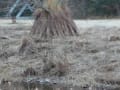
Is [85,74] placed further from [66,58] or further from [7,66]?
[7,66]

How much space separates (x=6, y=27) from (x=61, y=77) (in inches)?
515

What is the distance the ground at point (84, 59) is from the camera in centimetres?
1639

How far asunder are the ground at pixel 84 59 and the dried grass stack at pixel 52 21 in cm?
72

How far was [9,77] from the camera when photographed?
1775cm

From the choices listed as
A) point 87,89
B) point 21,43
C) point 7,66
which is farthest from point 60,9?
point 87,89

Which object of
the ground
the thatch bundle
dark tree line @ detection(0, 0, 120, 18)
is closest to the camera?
the ground

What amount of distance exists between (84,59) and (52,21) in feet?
13.4

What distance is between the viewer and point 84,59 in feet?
61.3

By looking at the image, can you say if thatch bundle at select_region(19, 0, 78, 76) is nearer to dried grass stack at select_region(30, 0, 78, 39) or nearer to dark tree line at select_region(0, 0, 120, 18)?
Result: dried grass stack at select_region(30, 0, 78, 39)

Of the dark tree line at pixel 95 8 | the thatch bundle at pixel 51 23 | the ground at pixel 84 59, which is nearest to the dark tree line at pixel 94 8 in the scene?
the dark tree line at pixel 95 8

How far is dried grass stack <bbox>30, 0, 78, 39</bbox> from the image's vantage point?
22.4 metres

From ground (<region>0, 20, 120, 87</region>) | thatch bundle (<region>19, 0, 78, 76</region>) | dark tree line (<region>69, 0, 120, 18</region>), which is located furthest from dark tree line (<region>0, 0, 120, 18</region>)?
thatch bundle (<region>19, 0, 78, 76</region>)

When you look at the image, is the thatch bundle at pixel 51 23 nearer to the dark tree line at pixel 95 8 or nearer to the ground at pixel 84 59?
the ground at pixel 84 59

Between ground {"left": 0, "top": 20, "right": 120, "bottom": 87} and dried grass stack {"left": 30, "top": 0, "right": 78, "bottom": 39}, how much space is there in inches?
28.3
